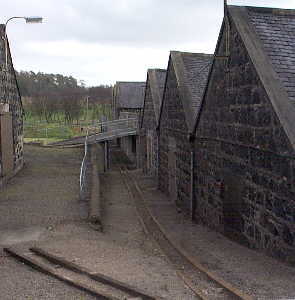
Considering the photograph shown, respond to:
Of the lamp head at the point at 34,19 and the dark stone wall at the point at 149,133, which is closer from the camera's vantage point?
the lamp head at the point at 34,19

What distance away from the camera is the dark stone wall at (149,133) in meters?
21.6

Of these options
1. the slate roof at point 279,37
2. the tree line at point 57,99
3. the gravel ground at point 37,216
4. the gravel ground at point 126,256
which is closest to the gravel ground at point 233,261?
the gravel ground at point 126,256

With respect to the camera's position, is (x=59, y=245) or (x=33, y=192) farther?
(x=33, y=192)

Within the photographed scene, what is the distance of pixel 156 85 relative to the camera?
74.8ft

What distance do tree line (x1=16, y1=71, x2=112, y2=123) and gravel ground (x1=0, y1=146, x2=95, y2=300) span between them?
38.1 metres

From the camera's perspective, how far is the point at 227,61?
33.0ft

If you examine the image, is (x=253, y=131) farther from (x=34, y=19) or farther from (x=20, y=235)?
(x=34, y=19)

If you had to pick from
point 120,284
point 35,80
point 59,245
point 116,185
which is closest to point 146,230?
point 59,245

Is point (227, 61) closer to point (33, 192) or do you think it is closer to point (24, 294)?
point (24, 294)

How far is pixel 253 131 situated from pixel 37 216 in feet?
20.3

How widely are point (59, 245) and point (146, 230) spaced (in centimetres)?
398

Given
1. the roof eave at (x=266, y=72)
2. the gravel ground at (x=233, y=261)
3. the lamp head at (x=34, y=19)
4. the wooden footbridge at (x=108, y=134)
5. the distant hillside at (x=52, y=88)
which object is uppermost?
the distant hillside at (x=52, y=88)

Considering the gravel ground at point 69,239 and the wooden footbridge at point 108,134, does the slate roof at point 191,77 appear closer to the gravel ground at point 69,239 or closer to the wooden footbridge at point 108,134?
the gravel ground at point 69,239

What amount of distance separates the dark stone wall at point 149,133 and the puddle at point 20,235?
38.9 feet
